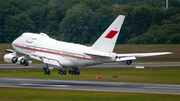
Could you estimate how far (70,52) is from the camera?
70.2 meters

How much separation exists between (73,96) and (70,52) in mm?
14121

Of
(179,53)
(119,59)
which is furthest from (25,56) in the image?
(179,53)

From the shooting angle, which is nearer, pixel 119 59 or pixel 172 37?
pixel 119 59

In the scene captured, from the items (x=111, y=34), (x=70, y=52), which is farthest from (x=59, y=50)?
(x=111, y=34)

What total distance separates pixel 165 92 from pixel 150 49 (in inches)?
4298

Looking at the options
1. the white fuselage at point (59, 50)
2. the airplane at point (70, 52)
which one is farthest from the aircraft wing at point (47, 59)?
the white fuselage at point (59, 50)

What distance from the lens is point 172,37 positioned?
184875 mm

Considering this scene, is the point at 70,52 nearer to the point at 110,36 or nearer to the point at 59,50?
the point at 59,50

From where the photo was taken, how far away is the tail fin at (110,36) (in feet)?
212

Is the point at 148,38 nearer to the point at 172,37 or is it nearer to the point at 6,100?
the point at 172,37

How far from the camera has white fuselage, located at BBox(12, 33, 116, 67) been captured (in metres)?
68.1

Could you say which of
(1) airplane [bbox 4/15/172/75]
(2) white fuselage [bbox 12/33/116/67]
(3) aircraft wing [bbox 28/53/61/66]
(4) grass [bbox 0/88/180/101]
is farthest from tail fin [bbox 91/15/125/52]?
(3) aircraft wing [bbox 28/53/61/66]

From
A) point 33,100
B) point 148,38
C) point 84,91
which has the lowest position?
point 148,38

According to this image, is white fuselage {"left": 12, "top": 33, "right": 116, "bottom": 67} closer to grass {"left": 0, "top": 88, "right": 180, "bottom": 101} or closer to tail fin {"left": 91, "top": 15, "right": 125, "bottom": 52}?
tail fin {"left": 91, "top": 15, "right": 125, "bottom": 52}
